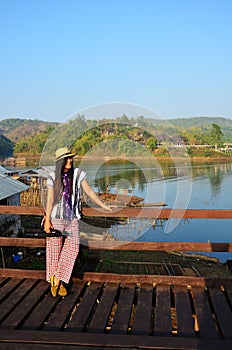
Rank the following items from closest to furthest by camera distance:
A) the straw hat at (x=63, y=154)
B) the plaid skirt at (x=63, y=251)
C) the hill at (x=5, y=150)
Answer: the straw hat at (x=63, y=154) < the plaid skirt at (x=63, y=251) < the hill at (x=5, y=150)

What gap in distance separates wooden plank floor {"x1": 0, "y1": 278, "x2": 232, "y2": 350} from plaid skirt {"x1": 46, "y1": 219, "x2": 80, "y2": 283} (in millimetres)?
177

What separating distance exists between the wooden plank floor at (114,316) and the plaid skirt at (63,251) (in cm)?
18

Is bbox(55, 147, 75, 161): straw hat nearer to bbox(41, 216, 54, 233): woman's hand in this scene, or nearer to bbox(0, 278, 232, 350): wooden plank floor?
bbox(41, 216, 54, 233): woman's hand

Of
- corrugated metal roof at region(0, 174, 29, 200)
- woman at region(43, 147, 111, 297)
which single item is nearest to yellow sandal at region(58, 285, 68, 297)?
woman at region(43, 147, 111, 297)

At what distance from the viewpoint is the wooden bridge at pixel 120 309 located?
2.04 metres

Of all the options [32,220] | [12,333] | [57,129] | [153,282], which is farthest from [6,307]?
[32,220]

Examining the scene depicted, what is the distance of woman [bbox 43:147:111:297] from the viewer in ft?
8.66

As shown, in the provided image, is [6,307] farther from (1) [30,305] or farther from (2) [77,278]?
(2) [77,278]

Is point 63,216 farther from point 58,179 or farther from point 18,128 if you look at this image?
point 18,128

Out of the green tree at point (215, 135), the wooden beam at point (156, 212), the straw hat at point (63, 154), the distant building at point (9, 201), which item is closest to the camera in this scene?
the straw hat at point (63, 154)

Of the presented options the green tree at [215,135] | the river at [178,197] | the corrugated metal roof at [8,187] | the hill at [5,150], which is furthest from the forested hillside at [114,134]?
the hill at [5,150]

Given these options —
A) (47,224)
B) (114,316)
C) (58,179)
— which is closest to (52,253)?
(47,224)

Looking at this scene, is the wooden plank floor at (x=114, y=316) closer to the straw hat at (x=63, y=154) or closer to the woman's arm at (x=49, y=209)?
the woman's arm at (x=49, y=209)

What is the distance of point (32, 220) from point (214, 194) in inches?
699
